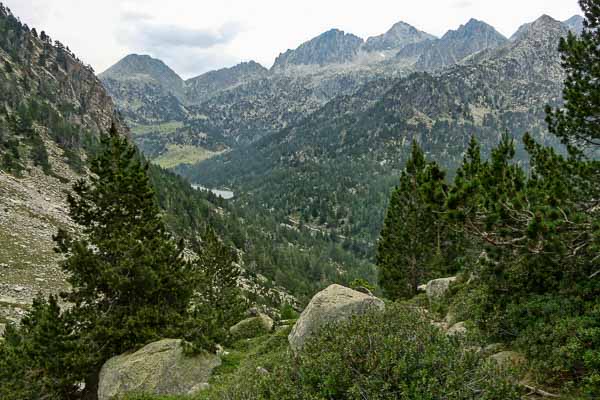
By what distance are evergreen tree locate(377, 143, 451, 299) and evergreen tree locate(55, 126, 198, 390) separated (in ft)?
68.9

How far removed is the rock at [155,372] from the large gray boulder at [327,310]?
4593mm

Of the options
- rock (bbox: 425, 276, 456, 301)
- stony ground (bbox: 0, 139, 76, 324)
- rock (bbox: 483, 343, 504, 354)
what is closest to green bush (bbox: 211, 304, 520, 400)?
rock (bbox: 483, 343, 504, 354)

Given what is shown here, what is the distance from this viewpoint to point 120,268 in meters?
18.4

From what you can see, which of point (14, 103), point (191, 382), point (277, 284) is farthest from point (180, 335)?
point (14, 103)

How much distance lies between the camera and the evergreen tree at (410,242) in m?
34.9

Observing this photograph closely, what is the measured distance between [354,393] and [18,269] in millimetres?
41957

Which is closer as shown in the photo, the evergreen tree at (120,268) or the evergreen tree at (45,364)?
the evergreen tree at (45,364)

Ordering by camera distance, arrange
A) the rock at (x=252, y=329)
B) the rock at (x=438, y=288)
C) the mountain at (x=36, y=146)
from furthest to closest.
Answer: the mountain at (x=36, y=146)
the rock at (x=252, y=329)
the rock at (x=438, y=288)

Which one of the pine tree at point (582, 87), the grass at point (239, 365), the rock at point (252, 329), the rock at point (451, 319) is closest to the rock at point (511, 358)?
the rock at point (451, 319)

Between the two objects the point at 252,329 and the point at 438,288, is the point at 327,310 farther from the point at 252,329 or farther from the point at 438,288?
the point at 252,329

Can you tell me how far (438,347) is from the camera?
8.67 metres

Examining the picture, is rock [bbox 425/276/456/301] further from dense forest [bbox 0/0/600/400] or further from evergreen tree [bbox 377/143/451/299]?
evergreen tree [bbox 377/143/451/299]

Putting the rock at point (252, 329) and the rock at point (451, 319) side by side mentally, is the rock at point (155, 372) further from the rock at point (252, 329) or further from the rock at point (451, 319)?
the rock at point (252, 329)

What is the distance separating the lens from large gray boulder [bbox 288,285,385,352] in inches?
568
